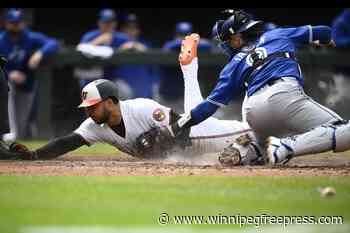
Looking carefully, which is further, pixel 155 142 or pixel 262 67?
pixel 155 142

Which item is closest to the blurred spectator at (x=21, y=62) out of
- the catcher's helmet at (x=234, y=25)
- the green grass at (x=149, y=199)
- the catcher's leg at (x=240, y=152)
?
the catcher's helmet at (x=234, y=25)

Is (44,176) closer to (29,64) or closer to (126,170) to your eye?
(126,170)

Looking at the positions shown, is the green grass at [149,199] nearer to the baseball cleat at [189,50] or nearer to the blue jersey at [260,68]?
the blue jersey at [260,68]

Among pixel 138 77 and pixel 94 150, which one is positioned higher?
pixel 138 77

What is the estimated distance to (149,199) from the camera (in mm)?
5363

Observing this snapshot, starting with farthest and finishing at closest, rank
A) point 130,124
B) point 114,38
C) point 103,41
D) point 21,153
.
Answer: point 114,38 < point 103,41 < point 21,153 < point 130,124

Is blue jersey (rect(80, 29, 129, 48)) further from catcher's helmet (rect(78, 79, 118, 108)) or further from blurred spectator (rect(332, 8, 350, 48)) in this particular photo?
catcher's helmet (rect(78, 79, 118, 108))

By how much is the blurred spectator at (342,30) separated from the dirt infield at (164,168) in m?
2.62

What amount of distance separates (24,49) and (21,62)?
160 millimetres

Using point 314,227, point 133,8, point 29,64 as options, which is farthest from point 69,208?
point 133,8

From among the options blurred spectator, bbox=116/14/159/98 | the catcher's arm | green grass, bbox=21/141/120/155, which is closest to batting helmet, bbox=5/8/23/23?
blurred spectator, bbox=116/14/159/98

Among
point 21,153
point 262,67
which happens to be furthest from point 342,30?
point 21,153

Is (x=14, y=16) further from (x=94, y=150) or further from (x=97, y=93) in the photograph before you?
(x=97, y=93)

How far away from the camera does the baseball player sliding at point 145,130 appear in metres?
6.61
